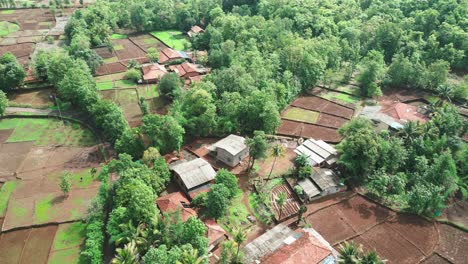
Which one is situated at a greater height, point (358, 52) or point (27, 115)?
point (358, 52)

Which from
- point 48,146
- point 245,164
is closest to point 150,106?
point 48,146

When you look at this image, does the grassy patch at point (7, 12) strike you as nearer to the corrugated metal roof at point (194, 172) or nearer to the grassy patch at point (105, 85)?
the grassy patch at point (105, 85)

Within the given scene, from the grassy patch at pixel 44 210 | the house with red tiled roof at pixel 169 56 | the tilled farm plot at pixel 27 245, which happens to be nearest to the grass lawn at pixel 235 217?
the tilled farm plot at pixel 27 245

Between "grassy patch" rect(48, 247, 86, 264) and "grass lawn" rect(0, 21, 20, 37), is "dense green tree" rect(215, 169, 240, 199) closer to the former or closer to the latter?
"grassy patch" rect(48, 247, 86, 264)

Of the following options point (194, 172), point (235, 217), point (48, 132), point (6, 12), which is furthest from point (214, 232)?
point (6, 12)

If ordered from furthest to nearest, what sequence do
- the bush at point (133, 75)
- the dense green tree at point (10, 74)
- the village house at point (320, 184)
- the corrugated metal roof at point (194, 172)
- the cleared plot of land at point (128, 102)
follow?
1. the bush at point (133, 75)
2. the dense green tree at point (10, 74)
3. the cleared plot of land at point (128, 102)
4. the village house at point (320, 184)
5. the corrugated metal roof at point (194, 172)

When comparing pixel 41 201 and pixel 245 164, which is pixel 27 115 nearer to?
pixel 41 201
